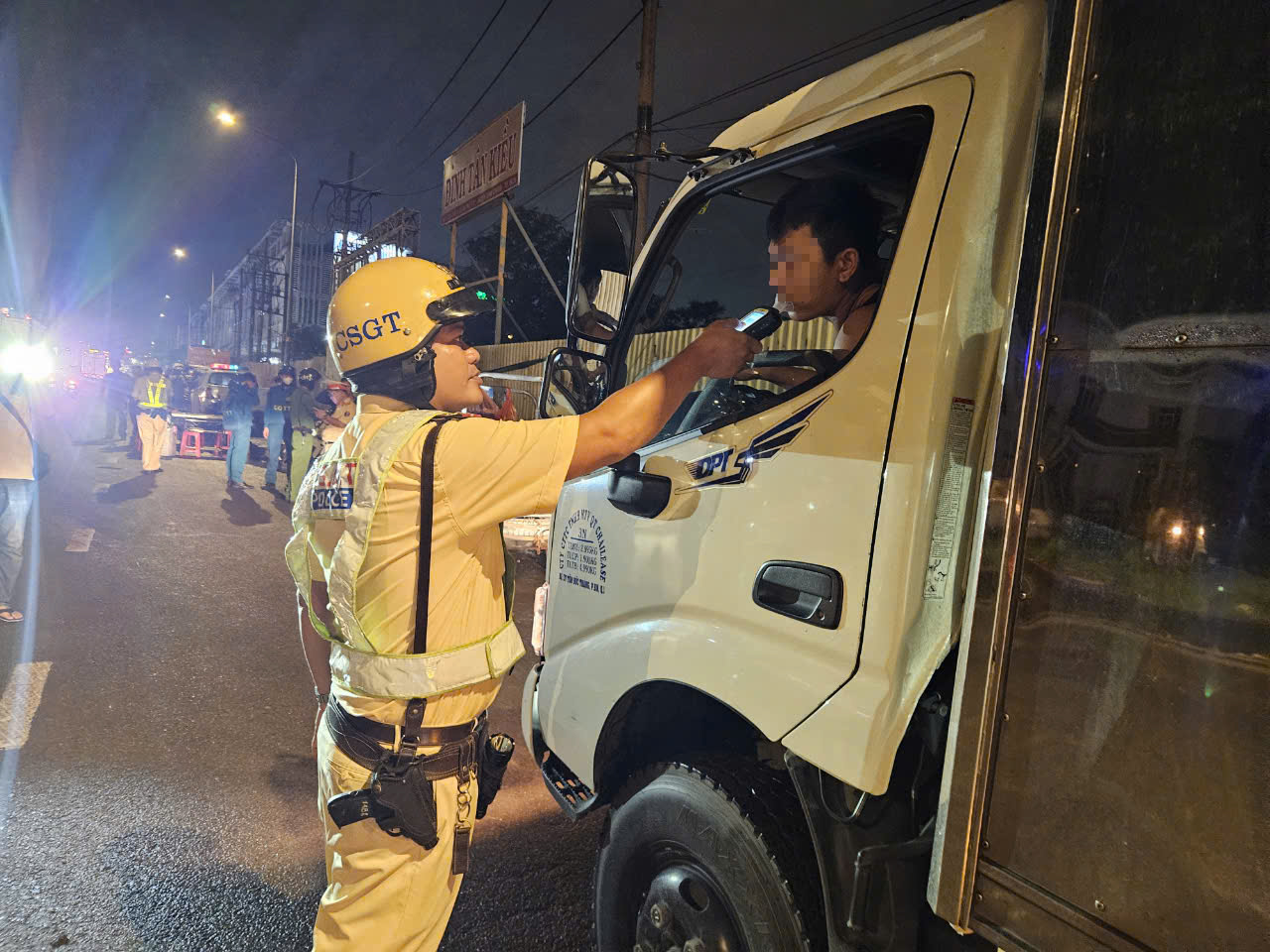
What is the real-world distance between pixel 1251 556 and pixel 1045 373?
349 millimetres

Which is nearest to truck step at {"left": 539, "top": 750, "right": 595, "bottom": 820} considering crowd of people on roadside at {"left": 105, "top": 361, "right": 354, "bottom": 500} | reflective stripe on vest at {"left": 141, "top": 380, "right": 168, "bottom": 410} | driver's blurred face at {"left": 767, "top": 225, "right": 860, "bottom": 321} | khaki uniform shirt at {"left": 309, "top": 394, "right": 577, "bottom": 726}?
khaki uniform shirt at {"left": 309, "top": 394, "right": 577, "bottom": 726}

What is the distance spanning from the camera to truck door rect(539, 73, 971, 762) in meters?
1.41

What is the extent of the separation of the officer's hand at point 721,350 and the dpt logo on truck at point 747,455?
0.54ft

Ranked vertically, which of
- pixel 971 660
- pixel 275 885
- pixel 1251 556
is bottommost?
pixel 275 885

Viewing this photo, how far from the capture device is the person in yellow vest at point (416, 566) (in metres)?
1.58

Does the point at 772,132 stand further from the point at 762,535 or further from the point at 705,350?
the point at 762,535

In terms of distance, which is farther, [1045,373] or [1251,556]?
[1045,373]

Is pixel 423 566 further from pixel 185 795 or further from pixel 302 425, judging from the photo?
pixel 302 425

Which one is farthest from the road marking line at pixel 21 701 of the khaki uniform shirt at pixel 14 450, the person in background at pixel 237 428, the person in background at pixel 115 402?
the person in background at pixel 115 402

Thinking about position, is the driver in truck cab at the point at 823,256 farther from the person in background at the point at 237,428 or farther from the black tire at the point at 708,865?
the person in background at the point at 237,428

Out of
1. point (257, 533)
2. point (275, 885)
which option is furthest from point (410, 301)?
point (257, 533)

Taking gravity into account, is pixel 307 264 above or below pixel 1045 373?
above

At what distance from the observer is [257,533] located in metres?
8.66

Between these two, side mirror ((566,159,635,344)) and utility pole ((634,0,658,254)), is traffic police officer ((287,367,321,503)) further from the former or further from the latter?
side mirror ((566,159,635,344))
